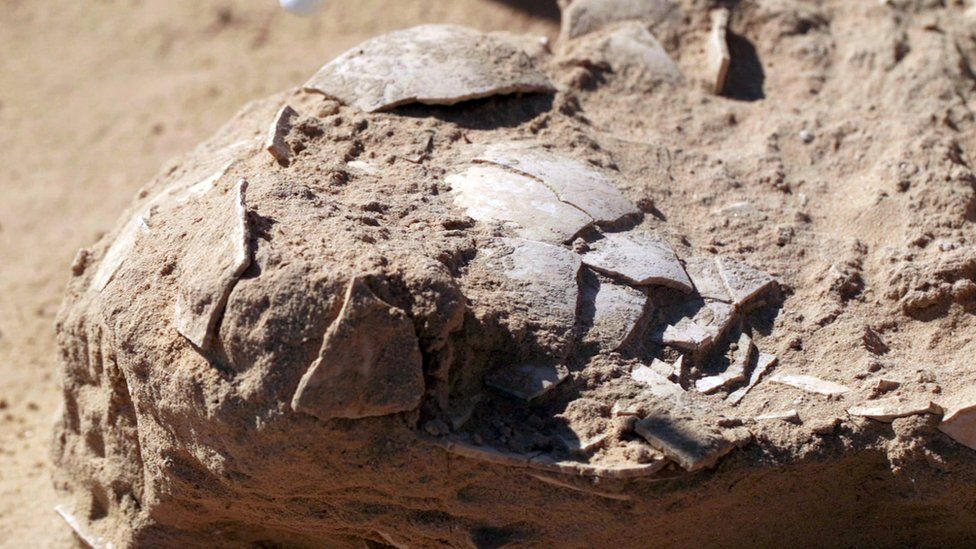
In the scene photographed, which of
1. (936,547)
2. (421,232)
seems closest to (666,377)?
(421,232)

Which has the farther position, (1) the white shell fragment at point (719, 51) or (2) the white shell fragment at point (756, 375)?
(1) the white shell fragment at point (719, 51)

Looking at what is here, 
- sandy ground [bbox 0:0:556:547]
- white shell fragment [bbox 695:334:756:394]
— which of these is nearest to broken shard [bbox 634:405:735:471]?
white shell fragment [bbox 695:334:756:394]

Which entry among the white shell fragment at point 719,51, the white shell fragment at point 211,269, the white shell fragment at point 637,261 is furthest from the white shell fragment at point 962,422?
the white shell fragment at point 211,269

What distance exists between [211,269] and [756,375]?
4.03ft

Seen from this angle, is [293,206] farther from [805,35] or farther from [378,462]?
[805,35]

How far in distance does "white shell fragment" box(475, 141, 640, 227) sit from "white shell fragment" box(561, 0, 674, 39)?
0.85 meters

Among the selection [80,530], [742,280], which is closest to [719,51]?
[742,280]

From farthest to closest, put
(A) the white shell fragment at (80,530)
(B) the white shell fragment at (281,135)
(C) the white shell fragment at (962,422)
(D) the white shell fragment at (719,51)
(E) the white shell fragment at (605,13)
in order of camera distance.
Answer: (E) the white shell fragment at (605,13) → (D) the white shell fragment at (719,51) → (A) the white shell fragment at (80,530) → (B) the white shell fragment at (281,135) → (C) the white shell fragment at (962,422)

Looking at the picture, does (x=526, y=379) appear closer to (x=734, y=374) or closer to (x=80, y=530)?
(x=734, y=374)

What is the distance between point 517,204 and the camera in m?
2.57

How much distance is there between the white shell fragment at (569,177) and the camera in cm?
264

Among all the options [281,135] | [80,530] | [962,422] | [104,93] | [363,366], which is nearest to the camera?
[363,366]

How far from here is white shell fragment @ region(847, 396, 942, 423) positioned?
7.47 feet

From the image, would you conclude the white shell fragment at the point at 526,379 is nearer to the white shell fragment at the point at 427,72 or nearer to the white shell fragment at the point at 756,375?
the white shell fragment at the point at 756,375
